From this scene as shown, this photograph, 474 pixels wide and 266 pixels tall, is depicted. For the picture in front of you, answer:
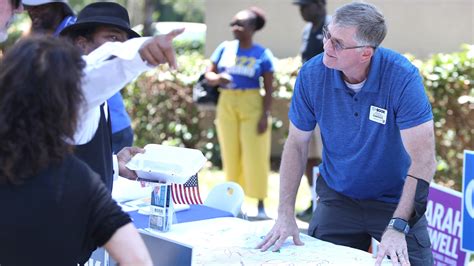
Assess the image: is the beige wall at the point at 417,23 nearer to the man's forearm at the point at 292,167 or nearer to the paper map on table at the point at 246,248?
the man's forearm at the point at 292,167

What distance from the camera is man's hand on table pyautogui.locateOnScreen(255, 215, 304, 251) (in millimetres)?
3199

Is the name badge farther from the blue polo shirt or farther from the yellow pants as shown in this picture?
the yellow pants

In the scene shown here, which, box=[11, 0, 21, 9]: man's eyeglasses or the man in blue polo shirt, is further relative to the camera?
box=[11, 0, 21, 9]: man's eyeglasses

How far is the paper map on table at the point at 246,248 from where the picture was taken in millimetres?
3014

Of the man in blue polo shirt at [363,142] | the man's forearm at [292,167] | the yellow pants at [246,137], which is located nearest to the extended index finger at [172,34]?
the man in blue polo shirt at [363,142]

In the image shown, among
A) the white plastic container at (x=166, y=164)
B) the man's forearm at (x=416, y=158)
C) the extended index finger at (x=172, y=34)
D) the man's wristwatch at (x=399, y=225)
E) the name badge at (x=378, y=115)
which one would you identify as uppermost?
the extended index finger at (x=172, y=34)

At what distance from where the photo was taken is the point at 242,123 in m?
7.10

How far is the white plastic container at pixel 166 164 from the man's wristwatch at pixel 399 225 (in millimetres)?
823

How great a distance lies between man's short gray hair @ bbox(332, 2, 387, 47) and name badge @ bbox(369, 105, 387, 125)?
27 centimetres

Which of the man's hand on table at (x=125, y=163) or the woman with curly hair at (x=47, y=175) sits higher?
the woman with curly hair at (x=47, y=175)

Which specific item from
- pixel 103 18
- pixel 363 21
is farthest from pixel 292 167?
pixel 103 18

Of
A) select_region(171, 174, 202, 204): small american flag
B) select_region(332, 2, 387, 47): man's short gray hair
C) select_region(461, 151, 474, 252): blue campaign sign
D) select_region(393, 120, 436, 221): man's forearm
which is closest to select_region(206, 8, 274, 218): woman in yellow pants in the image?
select_region(461, 151, 474, 252): blue campaign sign

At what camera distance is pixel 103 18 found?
3465mm

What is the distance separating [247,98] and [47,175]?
510cm
